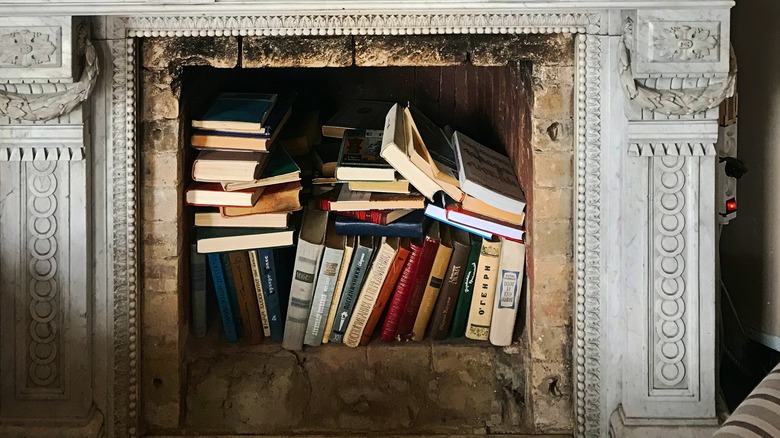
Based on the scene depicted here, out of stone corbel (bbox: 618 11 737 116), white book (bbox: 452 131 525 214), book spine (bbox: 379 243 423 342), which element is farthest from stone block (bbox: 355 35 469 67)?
book spine (bbox: 379 243 423 342)

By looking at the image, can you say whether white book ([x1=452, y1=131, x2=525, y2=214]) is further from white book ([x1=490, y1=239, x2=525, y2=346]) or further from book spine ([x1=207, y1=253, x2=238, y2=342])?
book spine ([x1=207, y1=253, x2=238, y2=342])

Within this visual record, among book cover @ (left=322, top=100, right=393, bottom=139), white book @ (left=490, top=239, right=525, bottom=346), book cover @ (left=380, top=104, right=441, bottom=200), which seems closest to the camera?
book cover @ (left=380, top=104, right=441, bottom=200)

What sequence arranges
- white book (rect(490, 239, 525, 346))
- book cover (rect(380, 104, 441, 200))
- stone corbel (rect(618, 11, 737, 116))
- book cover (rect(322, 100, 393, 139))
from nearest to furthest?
stone corbel (rect(618, 11, 737, 116)), book cover (rect(380, 104, 441, 200)), white book (rect(490, 239, 525, 346)), book cover (rect(322, 100, 393, 139))

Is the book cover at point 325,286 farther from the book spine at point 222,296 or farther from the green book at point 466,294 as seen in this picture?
the green book at point 466,294

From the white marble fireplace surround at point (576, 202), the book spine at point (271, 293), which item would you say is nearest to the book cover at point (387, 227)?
the book spine at point (271, 293)

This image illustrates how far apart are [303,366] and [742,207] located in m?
1.30

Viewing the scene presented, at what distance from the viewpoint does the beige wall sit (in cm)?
249

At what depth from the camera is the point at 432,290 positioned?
8.55 ft

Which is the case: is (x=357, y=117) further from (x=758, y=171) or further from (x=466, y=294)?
(x=758, y=171)

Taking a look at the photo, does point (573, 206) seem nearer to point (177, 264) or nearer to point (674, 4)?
point (674, 4)

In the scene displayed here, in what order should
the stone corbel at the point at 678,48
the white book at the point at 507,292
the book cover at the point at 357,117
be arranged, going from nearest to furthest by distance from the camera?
1. the stone corbel at the point at 678,48
2. the white book at the point at 507,292
3. the book cover at the point at 357,117

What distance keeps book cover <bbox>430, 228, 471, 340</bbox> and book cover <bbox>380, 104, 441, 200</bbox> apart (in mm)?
181

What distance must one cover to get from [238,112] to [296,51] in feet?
0.94

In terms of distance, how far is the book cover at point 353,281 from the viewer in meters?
2.55
